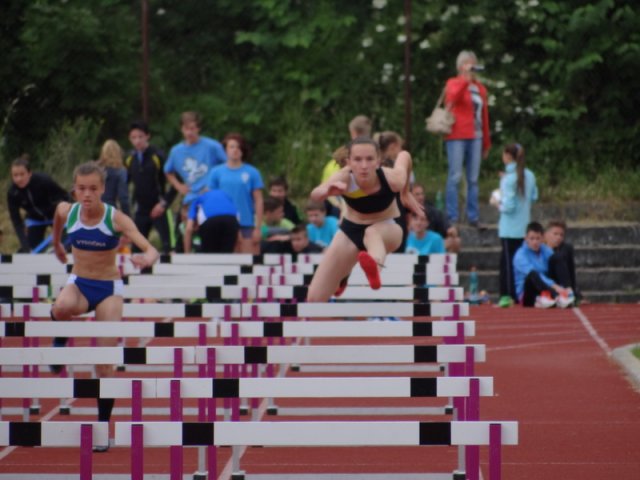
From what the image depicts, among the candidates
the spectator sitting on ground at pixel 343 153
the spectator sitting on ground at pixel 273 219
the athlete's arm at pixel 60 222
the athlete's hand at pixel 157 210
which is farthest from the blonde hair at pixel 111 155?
the athlete's arm at pixel 60 222

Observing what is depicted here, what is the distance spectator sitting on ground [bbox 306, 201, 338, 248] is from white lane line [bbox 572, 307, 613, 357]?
2872mm

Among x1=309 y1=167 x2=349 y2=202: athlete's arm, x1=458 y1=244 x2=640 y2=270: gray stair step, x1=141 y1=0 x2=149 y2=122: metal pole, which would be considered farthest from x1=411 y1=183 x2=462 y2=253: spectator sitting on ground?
x1=309 y1=167 x2=349 y2=202: athlete's arm

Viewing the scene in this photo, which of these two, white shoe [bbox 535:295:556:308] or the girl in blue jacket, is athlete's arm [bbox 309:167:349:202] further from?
the girl in blue jacket

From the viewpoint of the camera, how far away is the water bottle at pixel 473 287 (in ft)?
59.9

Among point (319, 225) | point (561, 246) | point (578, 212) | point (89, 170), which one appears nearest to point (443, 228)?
point (561, 246)

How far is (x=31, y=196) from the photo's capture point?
16719mm

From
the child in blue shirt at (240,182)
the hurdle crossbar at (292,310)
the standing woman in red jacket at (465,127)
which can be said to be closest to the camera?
the hurdle crossbar at (292,310)

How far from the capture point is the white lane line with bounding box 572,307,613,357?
1380 centimetres

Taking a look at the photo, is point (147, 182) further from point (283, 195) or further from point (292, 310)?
point (292, 310)

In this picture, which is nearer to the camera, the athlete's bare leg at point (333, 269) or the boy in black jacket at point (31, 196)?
the athlete's bare leg at point (333, 269)

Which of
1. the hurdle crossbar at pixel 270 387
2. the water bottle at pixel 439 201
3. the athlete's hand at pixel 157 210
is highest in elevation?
the water bottle at pixel 439 201

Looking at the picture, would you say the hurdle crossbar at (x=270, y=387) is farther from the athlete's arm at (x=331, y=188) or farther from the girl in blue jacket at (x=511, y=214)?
the girl in blue jacket at (x=511, y=214)

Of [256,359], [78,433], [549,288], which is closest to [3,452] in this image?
[256,359]

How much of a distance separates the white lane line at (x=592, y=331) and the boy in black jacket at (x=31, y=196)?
18.7 ft
